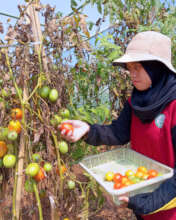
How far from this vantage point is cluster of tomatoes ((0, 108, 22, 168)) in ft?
3.21

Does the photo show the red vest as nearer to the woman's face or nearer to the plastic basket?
the plastic basket

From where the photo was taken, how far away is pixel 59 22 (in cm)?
101

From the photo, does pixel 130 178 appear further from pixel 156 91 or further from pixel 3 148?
pixel 3 148

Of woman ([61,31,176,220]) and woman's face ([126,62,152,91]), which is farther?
woman's face ([126,62,152,91])

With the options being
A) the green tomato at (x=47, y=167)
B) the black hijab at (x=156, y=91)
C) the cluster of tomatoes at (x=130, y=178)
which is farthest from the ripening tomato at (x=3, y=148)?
the black hijab at (x=156, y=91)

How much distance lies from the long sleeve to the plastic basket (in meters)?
0.08

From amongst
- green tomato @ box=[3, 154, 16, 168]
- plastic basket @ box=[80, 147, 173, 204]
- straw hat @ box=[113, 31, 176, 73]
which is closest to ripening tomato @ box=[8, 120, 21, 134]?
green tomato @ box=[3, 154, 16, 168]

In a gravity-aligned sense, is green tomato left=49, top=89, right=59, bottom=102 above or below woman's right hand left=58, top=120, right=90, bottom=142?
above

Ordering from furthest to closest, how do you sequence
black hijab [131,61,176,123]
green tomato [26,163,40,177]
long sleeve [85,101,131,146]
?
1. long sleeve [85,101,131,146]
2. black hijab [131,61,176,123]
3. green tomato [26,163,40,177]

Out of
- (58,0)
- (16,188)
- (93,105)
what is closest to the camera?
(16,188)

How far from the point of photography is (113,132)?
143 centimetres

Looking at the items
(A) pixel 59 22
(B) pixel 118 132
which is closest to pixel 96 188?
(B) pixel 118 132

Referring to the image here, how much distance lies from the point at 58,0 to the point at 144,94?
268cm

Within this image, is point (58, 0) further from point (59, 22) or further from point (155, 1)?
point (59, 22)
